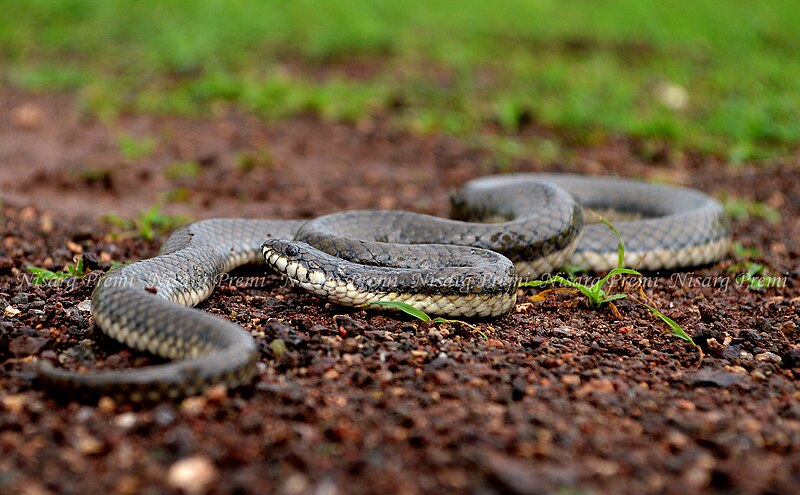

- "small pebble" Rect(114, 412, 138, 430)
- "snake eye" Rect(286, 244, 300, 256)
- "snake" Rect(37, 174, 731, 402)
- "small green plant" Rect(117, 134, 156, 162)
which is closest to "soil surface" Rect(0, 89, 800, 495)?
"small pebble" Rect(114, 412, 138, 430)

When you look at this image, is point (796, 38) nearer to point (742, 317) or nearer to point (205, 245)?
point (742, 317)

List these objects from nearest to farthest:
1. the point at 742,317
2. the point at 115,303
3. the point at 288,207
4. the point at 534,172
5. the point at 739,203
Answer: the point at 115,303 < the point at 742,317 < the point at 288,207 < the point at 739,203 < the point at 534,172

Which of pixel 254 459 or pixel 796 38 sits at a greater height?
pixel 796 38

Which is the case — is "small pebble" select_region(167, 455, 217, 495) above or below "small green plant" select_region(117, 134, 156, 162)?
below

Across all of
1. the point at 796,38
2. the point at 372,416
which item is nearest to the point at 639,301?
the point at 372,416

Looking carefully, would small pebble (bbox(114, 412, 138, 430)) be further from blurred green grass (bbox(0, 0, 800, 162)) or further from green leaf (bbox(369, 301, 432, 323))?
blurred green grass (bbox(0, 0, 800, 162))

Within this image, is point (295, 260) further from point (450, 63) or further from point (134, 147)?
point (450, 63)
